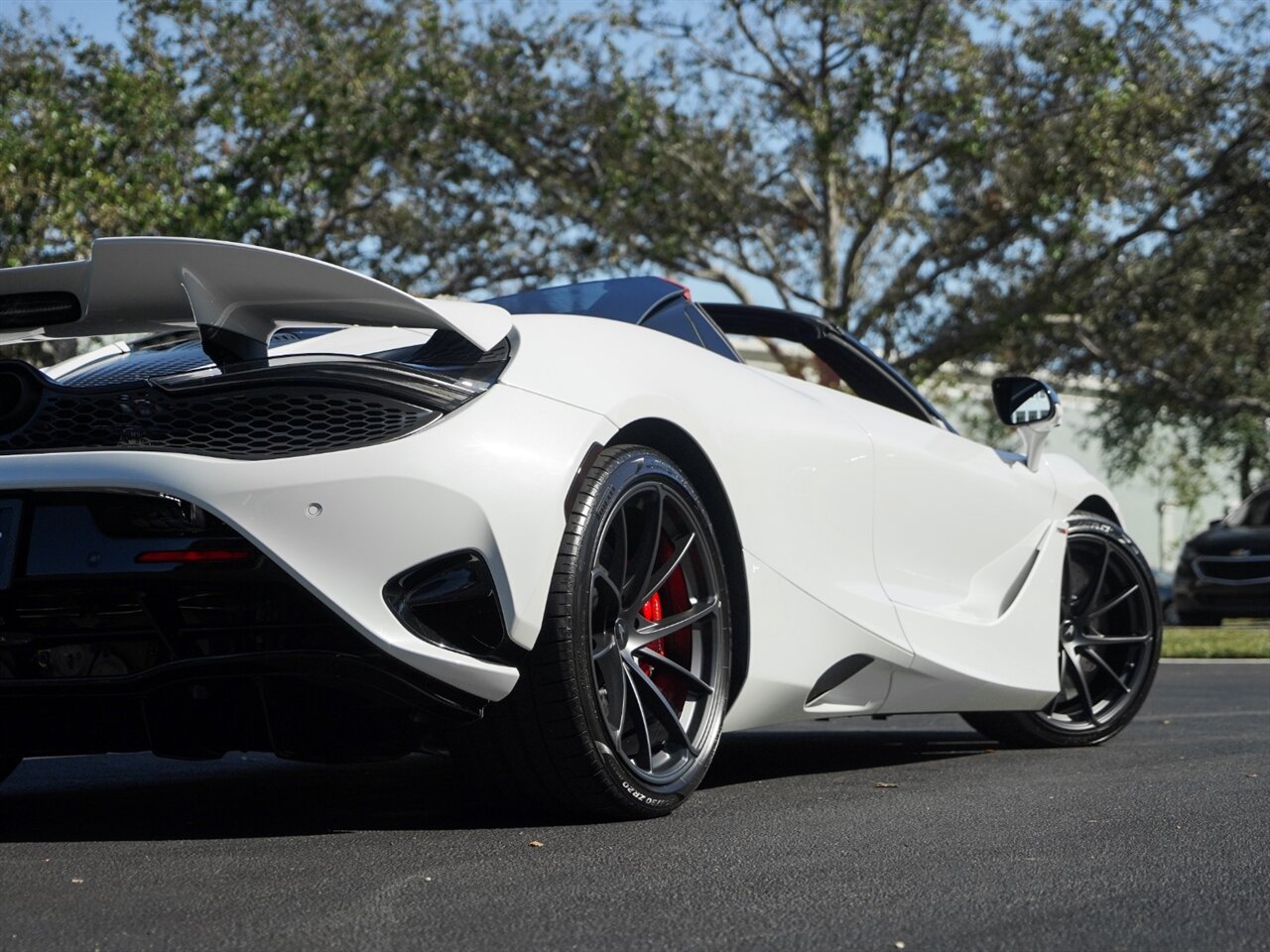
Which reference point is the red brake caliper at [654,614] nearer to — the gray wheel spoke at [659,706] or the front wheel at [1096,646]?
the gray wheel spoke at [659,706]

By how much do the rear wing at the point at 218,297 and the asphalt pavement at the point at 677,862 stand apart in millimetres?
994

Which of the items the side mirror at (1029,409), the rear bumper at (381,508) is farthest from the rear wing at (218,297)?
the side mirror at (1029,409)

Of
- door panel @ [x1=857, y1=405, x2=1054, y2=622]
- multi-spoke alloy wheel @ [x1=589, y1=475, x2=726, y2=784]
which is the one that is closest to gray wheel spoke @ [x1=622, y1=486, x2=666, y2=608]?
multi-spoke alloy wheel @ [x1=589, y1=475, x2=726, y2=784]

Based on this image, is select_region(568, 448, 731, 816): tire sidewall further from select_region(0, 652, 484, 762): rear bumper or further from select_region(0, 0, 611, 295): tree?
select_region(0, 0, 611, 295): tree

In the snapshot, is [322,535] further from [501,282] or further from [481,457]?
[501,282]

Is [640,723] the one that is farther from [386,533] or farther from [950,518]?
[950,518]

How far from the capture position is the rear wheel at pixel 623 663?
339 centimetres

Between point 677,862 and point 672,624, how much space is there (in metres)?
0.71

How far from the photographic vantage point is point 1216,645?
13.2 m

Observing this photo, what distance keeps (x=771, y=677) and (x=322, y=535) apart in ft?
4.37

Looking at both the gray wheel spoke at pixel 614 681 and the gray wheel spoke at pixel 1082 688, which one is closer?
the gray wheel spoke at pixel 614 681

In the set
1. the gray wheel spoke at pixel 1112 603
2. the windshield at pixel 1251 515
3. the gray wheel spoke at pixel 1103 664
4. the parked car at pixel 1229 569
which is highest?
the gray wheel spoke at pixel 1112 603

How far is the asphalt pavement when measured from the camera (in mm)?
2588

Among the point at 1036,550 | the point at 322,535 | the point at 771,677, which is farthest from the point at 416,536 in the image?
the point at 1036,550
